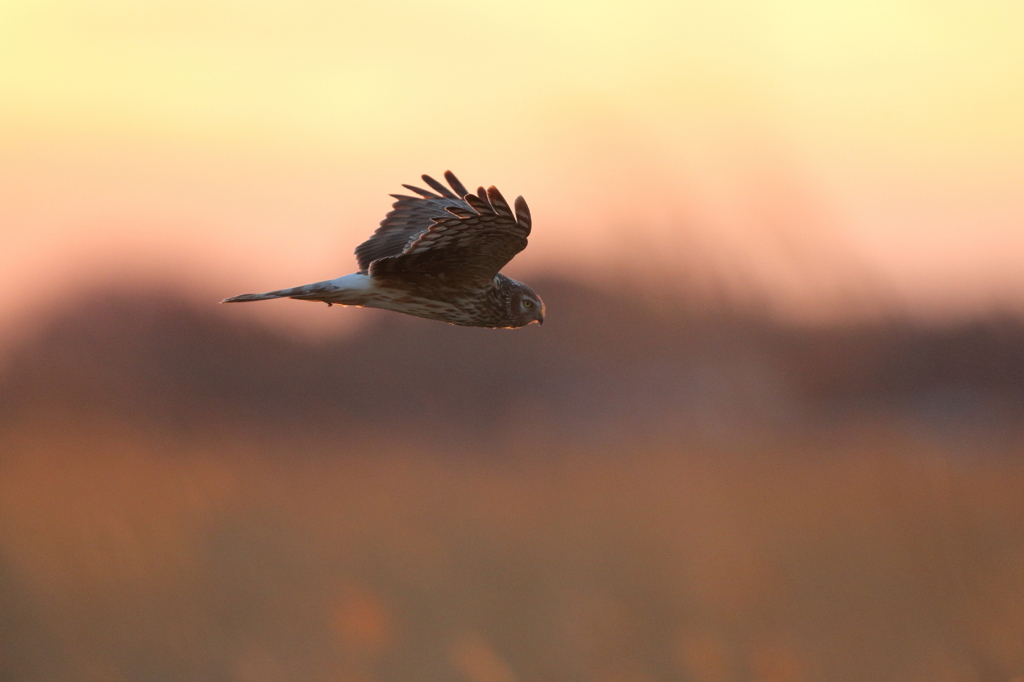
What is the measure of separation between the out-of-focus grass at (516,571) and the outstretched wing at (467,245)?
651cm

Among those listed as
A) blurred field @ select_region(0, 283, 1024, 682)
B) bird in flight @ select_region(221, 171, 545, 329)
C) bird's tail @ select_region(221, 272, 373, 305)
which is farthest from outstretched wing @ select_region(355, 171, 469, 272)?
blurred field @ select_region(0, 283, 1024, 682)

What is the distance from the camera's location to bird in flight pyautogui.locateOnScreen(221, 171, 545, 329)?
5.54 meters

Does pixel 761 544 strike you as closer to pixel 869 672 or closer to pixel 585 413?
pixel 869 672

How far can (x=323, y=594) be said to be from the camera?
12859 mm

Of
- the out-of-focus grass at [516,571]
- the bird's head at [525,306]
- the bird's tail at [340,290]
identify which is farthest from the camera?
the out-of-focus grass at [516,571]

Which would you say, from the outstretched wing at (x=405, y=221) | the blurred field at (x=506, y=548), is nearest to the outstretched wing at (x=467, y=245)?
the outstretched wing at (x=405, y=221)

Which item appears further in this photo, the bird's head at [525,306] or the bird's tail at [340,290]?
the bird's head at [525,306]

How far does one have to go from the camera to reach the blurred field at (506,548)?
443 inches

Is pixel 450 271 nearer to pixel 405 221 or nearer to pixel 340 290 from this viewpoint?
pixel 340 290

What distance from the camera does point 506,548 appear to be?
501 inches

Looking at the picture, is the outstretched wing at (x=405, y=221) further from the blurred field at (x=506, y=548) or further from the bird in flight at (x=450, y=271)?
the blurred field at (x=506, y=548)

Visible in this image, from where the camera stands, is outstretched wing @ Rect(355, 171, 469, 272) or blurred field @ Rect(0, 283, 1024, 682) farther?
blurred field @ Rect(0, 283, 1024, 682)

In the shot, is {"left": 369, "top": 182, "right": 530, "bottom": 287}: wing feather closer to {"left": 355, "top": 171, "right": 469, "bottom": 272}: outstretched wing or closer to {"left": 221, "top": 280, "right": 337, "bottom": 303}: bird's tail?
{"left": 221, "top": 280, "right": 337, "bottom": 303}: bird's tail

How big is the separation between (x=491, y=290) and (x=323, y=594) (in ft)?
26.0
